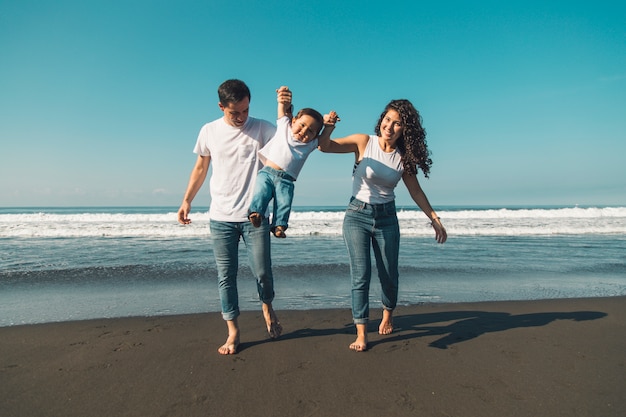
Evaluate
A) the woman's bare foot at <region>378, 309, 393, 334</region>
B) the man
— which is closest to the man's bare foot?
the man

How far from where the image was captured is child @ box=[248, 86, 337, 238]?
3193 millimetres

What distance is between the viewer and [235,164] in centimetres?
345

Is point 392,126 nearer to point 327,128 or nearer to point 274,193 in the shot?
point 327,128

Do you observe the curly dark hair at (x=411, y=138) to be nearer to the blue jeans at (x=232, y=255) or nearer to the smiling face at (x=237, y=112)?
the smiling face at (x=237, y=112)

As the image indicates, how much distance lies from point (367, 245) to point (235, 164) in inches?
57.9

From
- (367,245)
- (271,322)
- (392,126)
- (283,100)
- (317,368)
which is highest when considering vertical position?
(283,100)

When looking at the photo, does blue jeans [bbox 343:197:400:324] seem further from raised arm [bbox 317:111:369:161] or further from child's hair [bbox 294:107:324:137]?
child's hair [bbox 294:107:324:137]

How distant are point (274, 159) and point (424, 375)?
213 cm

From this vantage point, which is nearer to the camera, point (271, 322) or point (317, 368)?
point (317, 368)

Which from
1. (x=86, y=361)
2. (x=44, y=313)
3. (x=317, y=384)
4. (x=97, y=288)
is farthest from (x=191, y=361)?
(x=97, y=288)

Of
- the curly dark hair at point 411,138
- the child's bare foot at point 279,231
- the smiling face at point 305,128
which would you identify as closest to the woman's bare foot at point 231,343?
the child's bare foot at point 279,231

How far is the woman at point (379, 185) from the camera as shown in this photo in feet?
11.5

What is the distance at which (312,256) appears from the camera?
8.88 meters

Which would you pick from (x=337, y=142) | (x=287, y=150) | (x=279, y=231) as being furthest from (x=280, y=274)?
(x=287, y=150)
